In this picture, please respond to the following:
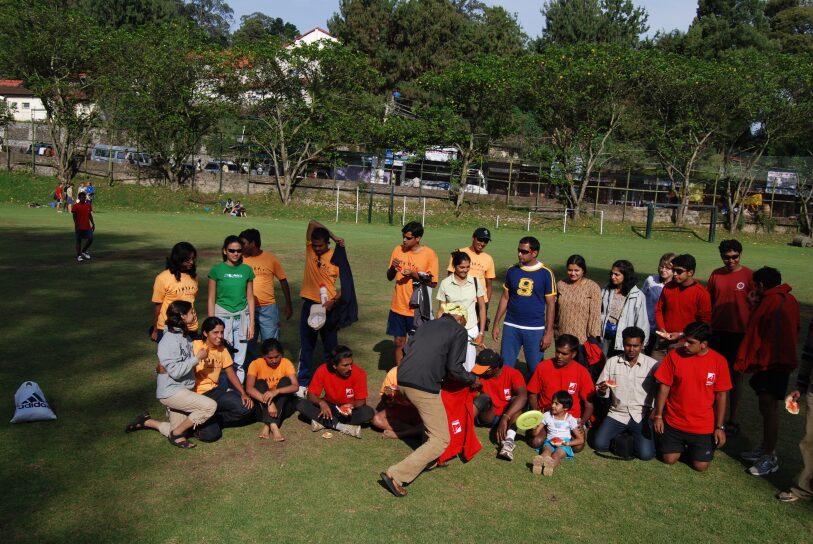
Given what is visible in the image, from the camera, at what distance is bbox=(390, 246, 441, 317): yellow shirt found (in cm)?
848

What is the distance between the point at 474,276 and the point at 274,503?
4028 millimetres

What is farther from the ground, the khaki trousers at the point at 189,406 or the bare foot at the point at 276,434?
the khaki trousers at the point at 189,406

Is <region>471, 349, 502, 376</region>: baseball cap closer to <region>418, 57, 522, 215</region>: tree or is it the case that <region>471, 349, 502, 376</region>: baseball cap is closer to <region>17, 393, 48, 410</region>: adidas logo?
<region>17, 393, 48, 410</region>: adidas logo

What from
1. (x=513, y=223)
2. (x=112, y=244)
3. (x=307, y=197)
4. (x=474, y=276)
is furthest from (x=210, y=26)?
(x=474, y=276)

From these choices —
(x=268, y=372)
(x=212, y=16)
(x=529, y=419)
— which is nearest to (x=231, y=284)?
(x=268, y=372)

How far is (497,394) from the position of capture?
290 inches

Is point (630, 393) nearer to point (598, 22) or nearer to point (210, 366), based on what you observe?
point (210, 366)

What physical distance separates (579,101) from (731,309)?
108 ft

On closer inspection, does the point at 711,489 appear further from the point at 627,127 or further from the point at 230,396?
the point at 627,127

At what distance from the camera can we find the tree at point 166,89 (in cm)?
4103

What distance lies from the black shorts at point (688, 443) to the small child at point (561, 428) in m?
0.76

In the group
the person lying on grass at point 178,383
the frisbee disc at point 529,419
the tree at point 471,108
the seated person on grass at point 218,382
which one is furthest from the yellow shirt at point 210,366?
the tree at point 471,108

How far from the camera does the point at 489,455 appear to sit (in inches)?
265

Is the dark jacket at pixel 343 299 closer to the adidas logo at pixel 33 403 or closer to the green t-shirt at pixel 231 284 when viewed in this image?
the green t-shirt at pixel 231 284
